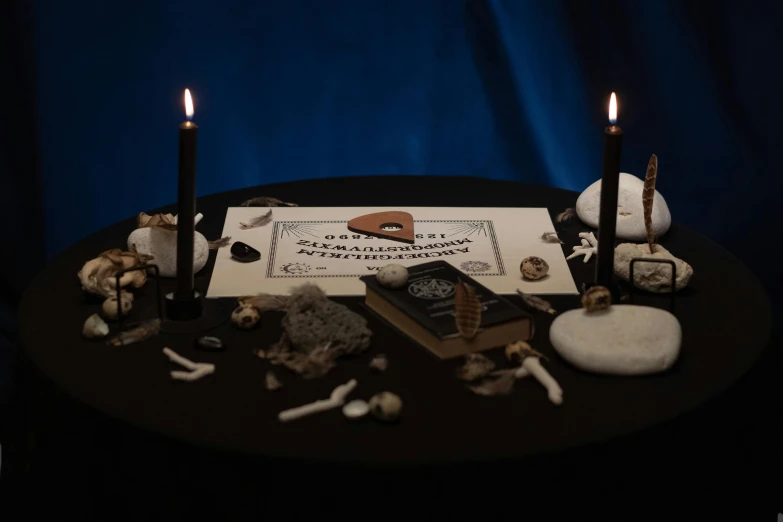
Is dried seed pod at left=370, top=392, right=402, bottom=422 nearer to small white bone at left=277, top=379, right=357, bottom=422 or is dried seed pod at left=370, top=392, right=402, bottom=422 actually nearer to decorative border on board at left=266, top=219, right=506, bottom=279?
small white bone at left=277, top=379, right=357, bottom=422

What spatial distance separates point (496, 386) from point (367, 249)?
0.45 meters

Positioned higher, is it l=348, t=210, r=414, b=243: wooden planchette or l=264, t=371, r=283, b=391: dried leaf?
l=348, t=210, r=414, b=243: wooden planchette

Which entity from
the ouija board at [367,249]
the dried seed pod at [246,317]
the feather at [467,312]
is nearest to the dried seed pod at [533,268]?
the ouija board at [367,249]

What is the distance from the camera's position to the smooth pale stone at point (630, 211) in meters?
1.59

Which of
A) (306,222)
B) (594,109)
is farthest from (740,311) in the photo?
(594,109)

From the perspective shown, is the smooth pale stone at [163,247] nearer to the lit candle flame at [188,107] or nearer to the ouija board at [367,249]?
the ouija board at [367,249]

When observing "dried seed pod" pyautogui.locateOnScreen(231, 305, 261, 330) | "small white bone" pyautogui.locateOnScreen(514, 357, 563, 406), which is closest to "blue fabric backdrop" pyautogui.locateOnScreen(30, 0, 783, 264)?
"dried seed pod" pyautogui.locateOnScreen(231, 305, 261, 330)

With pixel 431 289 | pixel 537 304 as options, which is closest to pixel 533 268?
pixel 537 304

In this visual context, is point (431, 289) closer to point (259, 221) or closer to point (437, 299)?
point (437, 299)

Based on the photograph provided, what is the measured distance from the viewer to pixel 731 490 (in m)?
1.19

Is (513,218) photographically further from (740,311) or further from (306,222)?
(740,311)

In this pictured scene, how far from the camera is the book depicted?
1205mm

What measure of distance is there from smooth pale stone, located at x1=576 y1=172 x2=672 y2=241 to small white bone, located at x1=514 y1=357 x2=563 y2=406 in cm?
47

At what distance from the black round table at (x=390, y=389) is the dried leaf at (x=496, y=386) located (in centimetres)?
1
